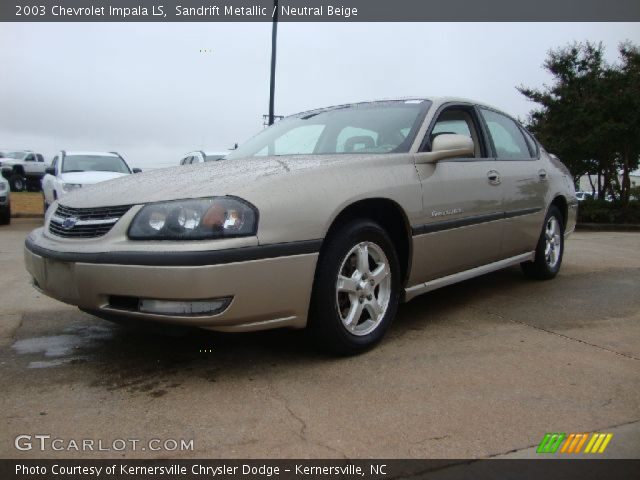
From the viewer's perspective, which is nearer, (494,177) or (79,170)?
(494,177)

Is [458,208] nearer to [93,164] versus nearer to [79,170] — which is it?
[79,170]

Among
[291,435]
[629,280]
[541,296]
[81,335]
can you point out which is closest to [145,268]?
[291,435]

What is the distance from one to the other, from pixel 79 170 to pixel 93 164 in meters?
0.42

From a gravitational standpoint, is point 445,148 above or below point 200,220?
above

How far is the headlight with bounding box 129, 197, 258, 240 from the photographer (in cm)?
251

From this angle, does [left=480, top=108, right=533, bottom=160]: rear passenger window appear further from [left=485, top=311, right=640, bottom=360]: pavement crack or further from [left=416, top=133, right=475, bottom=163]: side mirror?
[left=485, top=311, right=640, bottom=360]: pavement crack

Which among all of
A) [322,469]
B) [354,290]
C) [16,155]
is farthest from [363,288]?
[16,155]

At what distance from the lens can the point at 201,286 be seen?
2.44 meters

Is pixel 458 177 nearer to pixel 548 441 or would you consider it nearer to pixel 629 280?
pixel 548 441

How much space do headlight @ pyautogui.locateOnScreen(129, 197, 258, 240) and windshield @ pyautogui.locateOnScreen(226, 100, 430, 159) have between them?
4.09 ft

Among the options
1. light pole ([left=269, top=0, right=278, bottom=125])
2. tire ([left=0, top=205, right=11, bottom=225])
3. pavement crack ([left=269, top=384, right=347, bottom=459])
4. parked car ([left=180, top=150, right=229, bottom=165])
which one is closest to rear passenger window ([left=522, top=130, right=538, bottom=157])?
pavement crack ([left=269, top=384, right=347, bottom=459])

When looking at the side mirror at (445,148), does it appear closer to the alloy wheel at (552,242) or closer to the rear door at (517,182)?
the rear door at (517,182)

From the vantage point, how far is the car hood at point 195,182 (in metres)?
2.66

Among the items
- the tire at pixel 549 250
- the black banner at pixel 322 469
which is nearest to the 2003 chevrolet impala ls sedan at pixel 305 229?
the black banner at pixel 322 469
